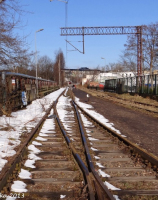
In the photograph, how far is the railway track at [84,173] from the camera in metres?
4.09

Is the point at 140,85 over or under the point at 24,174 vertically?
over

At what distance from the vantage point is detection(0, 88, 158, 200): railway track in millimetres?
4086

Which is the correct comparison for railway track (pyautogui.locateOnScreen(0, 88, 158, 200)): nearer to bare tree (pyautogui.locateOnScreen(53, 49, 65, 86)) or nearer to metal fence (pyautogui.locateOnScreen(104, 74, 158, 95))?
metal fence (pyautogui.locateOnScreen(104, 74, 158, 95))

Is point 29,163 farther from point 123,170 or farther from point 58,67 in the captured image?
point 58,67

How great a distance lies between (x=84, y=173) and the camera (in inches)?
185

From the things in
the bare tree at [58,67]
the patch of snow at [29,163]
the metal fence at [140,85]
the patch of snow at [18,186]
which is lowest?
the patch of snow at [29,163]

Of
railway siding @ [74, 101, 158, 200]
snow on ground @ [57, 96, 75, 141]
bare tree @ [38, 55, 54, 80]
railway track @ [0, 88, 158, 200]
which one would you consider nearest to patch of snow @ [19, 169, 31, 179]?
railway track @ [0, 88, 158, 200]

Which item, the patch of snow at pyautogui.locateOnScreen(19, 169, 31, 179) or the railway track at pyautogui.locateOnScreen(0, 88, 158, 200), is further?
the patch of snow at pyautogui.locateOnScreen(19, 169, 31, 179)

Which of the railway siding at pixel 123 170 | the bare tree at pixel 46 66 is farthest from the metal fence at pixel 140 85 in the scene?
the bare tree at pixel 46 66

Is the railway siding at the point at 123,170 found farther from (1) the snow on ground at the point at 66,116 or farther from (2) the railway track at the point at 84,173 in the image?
(1) the snow on ground at the point at 66,116

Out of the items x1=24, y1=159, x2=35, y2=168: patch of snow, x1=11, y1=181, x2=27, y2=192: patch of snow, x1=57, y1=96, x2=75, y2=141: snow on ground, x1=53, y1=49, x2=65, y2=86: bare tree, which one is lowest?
x1=57, y1=96, x2=75, y2=141: snow on ground

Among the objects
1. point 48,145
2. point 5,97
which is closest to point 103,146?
point 48,145

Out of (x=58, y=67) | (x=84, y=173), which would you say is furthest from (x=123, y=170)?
(x=58, y=67)

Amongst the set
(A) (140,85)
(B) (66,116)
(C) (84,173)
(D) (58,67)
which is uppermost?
(D) (58,67)
